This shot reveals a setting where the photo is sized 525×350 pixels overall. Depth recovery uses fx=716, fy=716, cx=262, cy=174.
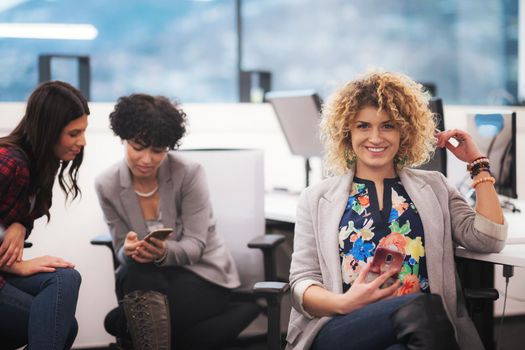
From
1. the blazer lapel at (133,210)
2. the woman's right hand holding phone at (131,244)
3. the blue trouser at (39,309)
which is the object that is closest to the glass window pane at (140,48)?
the blazer lapel at (133,210)

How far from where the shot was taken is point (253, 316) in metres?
2.54

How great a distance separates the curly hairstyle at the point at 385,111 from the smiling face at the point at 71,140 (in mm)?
734

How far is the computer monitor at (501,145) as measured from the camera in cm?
282

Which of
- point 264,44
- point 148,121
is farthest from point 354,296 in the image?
point 264,44

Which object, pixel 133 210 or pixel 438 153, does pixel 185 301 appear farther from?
pixel 438 153

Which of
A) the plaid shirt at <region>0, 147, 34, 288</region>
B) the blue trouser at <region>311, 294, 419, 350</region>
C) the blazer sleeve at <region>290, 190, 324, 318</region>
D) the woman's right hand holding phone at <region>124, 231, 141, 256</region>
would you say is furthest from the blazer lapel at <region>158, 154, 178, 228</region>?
the blue trouser at <region>311, 294, 419, 350</region>

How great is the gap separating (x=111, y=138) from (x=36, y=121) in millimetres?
1387

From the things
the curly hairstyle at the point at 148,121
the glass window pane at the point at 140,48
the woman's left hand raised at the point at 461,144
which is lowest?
the woman's left hand raised at the point at 461,144

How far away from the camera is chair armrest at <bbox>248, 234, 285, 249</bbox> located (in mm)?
2549

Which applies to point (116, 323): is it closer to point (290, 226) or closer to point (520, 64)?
point (290, 226)

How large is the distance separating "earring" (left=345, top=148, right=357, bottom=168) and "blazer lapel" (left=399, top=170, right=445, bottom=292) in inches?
6.0

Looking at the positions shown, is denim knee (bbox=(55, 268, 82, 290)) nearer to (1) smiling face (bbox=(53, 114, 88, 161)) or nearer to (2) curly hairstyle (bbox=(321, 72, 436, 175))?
(1) smiling face (bbox=(53, 114, 88, 161))

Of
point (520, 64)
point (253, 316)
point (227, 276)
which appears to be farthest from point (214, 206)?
point (520, 64)

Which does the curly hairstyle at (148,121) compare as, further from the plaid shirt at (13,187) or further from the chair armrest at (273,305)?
the chair armrest at (273,305)
